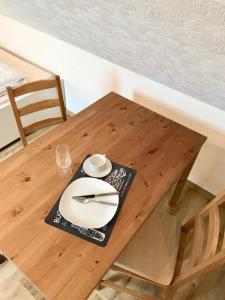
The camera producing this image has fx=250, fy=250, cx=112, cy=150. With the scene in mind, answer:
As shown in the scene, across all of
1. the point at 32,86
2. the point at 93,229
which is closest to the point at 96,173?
the point at 93,229

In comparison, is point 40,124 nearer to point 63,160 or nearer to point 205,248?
point 63,160

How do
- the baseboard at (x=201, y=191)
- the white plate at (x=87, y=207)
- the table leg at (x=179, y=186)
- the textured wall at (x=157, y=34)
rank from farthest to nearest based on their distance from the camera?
the baseboard at (x=201, y=191)
the table leg at (x=179, y=186)
the white plate at (x=87, y=207)
the textured wall at (x=157, y=34)

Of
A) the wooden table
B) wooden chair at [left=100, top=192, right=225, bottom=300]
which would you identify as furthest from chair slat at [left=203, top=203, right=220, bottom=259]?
the wooden table

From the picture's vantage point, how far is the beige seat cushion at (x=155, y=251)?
3.66ft

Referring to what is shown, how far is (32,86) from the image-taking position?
147 centimetres

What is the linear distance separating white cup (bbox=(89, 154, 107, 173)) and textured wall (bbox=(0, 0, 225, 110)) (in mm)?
565

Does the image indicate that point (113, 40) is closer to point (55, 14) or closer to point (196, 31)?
point (55, 14)

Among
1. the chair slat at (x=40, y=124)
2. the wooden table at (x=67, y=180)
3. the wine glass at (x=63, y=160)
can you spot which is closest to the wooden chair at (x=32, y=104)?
the chair slat at (x=40, y=124)

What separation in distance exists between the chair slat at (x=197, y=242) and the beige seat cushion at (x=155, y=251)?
13 cm

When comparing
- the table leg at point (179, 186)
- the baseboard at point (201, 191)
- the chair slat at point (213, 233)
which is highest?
the chair slat at point (213, 233)

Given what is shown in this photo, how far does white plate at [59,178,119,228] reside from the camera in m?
1.00

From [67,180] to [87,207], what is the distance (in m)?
0.17

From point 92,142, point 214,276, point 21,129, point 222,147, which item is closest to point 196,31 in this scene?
point 92,142

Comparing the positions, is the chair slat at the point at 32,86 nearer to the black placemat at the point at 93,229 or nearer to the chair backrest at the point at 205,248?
the black placemat at the point at 93,229
